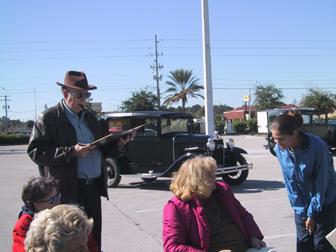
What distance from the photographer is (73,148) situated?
3658 mm

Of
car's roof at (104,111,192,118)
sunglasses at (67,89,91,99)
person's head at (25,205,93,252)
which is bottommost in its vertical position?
person's head at (25,205,93,252)

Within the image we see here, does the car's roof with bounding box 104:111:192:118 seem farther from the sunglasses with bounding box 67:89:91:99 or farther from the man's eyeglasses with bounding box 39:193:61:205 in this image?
the man's eyeglasses with bounding box 39:193:61:205

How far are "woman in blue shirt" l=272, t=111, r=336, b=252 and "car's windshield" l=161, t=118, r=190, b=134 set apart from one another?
794 cm

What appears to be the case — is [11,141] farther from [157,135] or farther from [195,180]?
[195,180]

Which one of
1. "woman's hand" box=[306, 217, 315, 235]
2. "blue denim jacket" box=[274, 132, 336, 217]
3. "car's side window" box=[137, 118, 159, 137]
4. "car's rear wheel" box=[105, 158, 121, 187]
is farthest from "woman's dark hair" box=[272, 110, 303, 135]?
"car's rear wheel" box=[105, 158, 121, 187]

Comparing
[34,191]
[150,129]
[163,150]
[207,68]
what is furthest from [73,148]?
[207,68]

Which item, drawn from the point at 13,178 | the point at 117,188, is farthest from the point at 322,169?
the point at 13,178

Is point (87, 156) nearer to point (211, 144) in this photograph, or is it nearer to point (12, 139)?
point (211, 144)

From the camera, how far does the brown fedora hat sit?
381cm

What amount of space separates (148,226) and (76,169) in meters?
3.52

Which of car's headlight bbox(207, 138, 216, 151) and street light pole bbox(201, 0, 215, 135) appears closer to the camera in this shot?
car's headlight bbox(207, 138, 216, 151)

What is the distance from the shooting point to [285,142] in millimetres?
3564

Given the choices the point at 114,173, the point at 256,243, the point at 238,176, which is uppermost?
the point at 256,243

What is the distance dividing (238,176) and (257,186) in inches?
22.4
